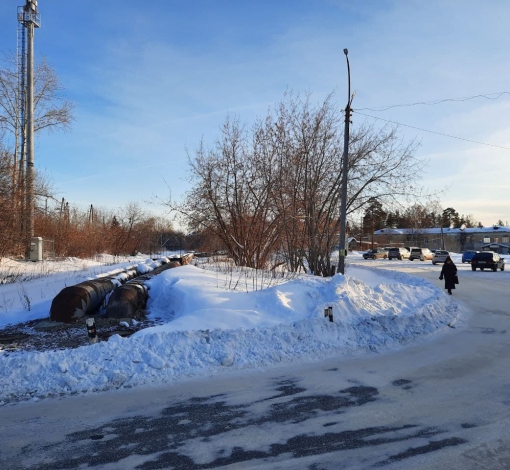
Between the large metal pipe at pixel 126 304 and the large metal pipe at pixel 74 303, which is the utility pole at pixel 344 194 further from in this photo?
the large metal pipe at pixel 74 303

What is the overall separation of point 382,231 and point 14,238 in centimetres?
8537

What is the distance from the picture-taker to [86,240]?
1438 inches

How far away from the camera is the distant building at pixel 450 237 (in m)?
91.5

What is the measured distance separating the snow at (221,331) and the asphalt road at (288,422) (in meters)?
0.49

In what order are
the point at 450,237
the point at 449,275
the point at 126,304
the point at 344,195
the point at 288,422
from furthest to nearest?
1. the point at 450,237
2. the point at 449,275
3. the point at 344,195
4. the point at 126,304
5. the point at 288,422

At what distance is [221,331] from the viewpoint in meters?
7.65

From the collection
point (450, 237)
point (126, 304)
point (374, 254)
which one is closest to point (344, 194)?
point (126, 304)

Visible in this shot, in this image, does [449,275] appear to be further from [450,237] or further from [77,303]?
[450,237]

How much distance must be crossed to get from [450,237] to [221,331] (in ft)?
324

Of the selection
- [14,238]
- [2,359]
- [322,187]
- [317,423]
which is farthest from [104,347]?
[14,238]

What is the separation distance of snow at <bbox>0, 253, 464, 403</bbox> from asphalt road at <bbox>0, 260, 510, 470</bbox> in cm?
49

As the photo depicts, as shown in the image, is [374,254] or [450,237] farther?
[450,237]

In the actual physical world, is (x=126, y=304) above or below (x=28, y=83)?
below

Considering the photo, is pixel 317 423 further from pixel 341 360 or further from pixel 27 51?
pixel 27 51
